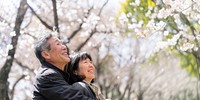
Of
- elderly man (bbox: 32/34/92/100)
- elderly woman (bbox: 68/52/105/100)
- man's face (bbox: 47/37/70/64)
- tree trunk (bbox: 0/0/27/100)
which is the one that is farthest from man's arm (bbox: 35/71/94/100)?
tree trunk (bbox: 0/0/27/100)

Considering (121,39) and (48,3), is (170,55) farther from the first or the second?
(48,3)

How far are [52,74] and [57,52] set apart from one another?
22cm

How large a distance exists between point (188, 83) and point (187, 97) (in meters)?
1.41

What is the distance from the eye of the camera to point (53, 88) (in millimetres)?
2121

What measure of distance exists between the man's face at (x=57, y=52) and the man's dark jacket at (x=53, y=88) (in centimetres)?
12

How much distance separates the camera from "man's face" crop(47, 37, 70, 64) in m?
2.34

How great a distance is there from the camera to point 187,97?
20047 millimetres

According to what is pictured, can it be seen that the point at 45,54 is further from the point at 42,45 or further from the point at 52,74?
the point at 52,74

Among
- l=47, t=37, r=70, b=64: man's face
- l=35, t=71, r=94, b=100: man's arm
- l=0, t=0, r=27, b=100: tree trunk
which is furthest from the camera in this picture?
l=0, t=0, r=27, b=100: tree trunk

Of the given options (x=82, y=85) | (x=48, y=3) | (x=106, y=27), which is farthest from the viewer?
(x=106, y=27)

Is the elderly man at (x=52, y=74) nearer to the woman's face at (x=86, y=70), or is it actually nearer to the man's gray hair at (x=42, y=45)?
the man's gray hair at (x=42, y=45)

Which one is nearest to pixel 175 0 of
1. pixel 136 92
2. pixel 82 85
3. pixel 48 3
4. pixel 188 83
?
pixel 82 85

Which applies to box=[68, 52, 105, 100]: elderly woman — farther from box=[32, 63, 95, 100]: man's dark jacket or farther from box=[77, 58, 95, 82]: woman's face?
box=[32, 63, 95, 100]: man's dark jacket

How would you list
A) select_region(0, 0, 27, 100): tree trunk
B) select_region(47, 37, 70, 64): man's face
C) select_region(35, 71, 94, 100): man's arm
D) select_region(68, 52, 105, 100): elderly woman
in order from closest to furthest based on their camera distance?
select_region(35, 71, 94, 100): man's arm, select_region(47, 37, 70, 64): man's face, select_region(68, 52, 105, 100): elderly woman, select_region(0, 0, 27, 100): tree trunk
